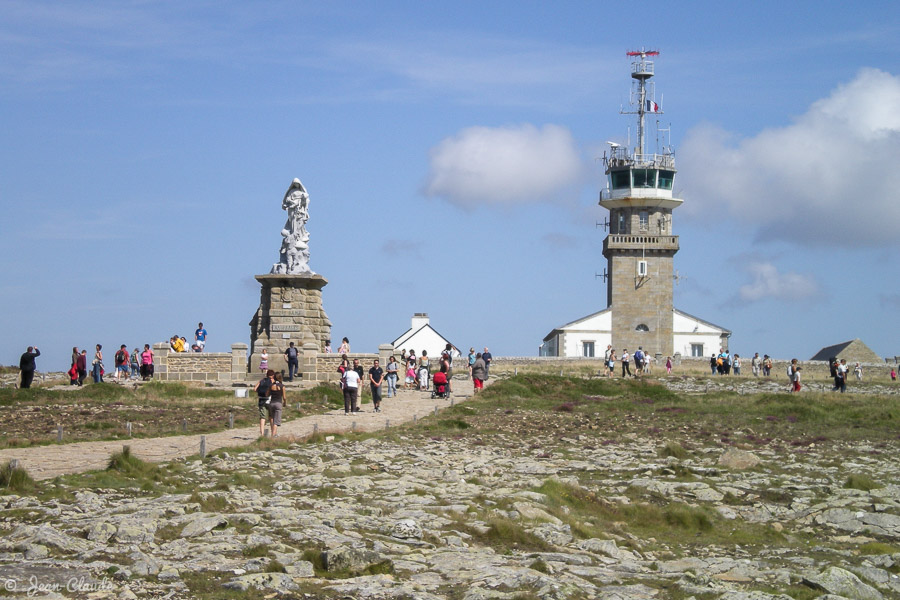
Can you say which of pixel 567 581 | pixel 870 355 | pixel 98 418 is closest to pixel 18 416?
pixel 98 418

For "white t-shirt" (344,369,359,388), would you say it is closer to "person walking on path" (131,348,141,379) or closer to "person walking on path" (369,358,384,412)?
"person walking on path" (369,358,384,412)

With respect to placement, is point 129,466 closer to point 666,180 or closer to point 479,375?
point 479,375

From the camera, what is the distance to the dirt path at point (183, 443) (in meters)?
19.5

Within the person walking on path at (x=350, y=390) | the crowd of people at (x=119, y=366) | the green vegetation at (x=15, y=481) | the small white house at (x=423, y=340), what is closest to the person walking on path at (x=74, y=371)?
the crowd of people at (x=119, y=366)

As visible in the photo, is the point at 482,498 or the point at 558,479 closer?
the point at 482,498

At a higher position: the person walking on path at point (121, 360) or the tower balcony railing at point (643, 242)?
the tower balcony railing at point (643, 242)

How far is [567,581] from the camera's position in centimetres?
1358

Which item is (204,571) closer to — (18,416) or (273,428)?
(273,428)

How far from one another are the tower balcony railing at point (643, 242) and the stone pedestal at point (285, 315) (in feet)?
128

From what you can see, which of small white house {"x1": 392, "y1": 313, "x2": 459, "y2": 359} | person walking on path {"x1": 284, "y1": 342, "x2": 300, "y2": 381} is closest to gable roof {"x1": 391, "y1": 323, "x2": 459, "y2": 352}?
small white house {"x1": 392, "y1": 313, "x2": 459, "y2": 359}

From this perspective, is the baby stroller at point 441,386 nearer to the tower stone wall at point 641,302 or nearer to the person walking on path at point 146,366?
the person walking on path at point 146,366

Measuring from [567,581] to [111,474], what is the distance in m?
7.99

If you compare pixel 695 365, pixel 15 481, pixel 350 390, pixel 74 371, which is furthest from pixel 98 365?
pixel 695 365

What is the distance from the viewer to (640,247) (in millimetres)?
78750
